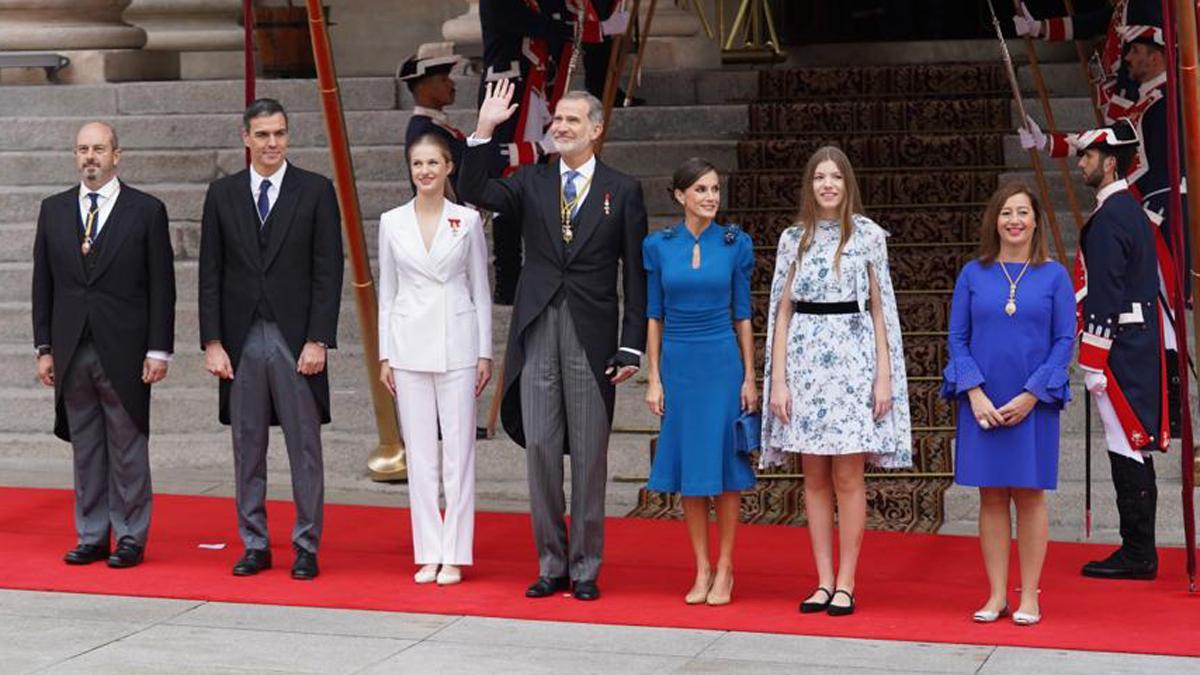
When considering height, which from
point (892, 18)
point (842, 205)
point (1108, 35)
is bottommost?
point (842, 205)

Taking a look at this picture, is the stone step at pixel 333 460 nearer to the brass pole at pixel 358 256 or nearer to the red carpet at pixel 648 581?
the brass pole at pixel 358 256

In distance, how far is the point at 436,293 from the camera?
876 cm

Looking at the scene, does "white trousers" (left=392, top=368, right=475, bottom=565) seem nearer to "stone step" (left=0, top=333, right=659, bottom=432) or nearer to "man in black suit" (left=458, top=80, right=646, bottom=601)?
"man in black suit" (left=458, top=80, right=646, bottom=601)

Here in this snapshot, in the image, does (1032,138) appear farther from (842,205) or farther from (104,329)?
(104,329)

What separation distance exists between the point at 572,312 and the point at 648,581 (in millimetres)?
1065

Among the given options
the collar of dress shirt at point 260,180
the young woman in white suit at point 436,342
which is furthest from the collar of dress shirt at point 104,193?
the young woman in white suit at point 436,342

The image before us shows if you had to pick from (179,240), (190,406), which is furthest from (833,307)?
(179,240)

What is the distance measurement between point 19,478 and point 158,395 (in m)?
0.93

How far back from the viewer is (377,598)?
853 cm

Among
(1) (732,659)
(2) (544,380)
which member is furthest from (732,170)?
(1) (732,659)

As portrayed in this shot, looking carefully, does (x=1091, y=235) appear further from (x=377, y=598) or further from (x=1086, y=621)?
(x=377, y=598)

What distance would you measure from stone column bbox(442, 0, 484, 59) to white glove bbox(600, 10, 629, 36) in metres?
2.98

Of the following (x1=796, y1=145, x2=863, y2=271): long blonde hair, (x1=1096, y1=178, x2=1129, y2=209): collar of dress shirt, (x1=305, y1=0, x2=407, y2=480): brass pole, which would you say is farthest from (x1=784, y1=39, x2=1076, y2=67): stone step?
(x1=796, y1=145, x2=863, y2=271): long blonde hair

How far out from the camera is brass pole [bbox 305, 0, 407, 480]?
1036cm
